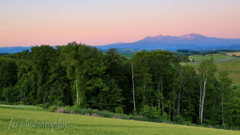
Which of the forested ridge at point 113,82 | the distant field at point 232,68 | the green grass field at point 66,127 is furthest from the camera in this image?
the distant field at point 232,68

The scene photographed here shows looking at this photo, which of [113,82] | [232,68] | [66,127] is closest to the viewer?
[66,127]

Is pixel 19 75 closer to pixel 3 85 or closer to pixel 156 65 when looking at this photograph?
pixel 3 85

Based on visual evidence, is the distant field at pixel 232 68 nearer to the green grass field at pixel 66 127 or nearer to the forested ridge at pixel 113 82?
the forested ridge at pixel 113 82

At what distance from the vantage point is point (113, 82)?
41.2 meters

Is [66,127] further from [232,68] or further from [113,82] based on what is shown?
[232,68]

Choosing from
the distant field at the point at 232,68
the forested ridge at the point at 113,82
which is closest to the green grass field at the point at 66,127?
the forested ridge at the point at 113,82

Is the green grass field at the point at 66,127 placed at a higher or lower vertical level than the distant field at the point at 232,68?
higher

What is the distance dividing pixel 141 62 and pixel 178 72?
11.7m

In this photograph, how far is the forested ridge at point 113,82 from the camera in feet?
129

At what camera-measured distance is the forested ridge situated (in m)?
39.3

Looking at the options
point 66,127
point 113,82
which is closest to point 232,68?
point 113,82

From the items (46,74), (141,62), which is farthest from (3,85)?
(141,62)

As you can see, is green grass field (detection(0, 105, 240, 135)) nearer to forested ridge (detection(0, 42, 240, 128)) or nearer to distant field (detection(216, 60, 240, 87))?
forested ridge (detection(0, 42, 240, 128))

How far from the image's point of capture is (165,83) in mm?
47594
